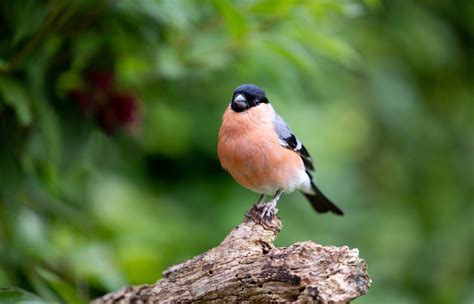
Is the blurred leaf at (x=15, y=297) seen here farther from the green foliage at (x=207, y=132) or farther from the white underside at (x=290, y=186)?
the white underside at (x=290, y=186)

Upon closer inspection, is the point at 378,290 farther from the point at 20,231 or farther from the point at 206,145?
the point at 20,231

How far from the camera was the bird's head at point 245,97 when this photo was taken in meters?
4.57

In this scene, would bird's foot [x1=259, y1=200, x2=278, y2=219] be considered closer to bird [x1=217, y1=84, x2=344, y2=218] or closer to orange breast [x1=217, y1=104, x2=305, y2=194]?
bird [x1=217, y1=84, x2=344, y2=218]

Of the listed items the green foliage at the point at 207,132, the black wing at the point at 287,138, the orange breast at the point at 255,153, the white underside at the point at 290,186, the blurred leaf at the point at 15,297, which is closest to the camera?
the blurred leaf at the point at 15,297

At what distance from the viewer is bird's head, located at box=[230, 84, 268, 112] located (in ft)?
15.0

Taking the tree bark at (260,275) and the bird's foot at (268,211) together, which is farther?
the bird's foot at (268,211)

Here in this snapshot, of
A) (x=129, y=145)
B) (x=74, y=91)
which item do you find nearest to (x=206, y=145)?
(x=129, y=145)

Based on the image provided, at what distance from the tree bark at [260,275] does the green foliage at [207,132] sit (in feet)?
1.90

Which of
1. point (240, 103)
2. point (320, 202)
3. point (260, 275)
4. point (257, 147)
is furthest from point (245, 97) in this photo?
point (260, 275)

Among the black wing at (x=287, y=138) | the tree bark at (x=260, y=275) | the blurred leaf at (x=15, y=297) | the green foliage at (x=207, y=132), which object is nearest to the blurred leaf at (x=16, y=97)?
the green foliage at (x=207, y=132)

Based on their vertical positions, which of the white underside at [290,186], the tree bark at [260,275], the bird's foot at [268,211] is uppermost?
the white underside at [290,186]

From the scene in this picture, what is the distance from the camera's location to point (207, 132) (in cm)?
618

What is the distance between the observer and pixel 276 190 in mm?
4719

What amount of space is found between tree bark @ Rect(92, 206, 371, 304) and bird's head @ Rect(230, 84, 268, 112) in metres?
0.83
